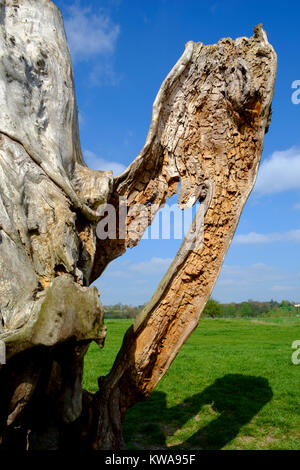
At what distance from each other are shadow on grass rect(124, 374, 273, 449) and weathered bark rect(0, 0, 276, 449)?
1.89m

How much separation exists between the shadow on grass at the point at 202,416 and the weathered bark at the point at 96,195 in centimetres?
189

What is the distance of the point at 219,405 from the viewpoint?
712 centimetres

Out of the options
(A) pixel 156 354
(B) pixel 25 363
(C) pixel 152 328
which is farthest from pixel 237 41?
(B) pixel 25 363

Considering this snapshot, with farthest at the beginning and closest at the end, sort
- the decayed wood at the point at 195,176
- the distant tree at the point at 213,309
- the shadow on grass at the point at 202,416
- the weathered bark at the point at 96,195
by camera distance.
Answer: the distant tree at the point at 213,309
the shadow on grass at the point at 202,416
the decayed wood at the point at 195,176
the weathered bark at the point at 96,195

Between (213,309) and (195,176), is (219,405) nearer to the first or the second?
(195,176)

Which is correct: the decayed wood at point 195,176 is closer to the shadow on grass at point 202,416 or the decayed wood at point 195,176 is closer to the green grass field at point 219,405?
the shadow on grass at point 202,416

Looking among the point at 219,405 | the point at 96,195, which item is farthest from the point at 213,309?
the point at 96,195

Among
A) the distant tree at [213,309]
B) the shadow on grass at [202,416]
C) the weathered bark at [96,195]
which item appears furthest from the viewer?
the distant tree at [213,309]

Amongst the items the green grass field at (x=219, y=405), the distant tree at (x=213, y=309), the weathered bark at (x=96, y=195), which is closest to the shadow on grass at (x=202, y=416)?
the green grass field at (x=219, y=405)

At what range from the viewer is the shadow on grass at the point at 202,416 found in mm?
5633

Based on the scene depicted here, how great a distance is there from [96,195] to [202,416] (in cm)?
475

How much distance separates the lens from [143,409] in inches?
279

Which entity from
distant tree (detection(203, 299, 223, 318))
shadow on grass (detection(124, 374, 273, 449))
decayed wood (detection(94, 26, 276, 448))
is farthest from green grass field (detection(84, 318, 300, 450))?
distant tree (detection(203, 299, 223, 318))

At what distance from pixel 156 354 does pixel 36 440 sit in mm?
1425
